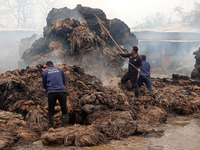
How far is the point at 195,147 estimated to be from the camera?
12.5 feet

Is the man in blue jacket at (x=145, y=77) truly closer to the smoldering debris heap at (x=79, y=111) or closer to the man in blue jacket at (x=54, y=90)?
the smoldering debris heap at (x=79, y=111)

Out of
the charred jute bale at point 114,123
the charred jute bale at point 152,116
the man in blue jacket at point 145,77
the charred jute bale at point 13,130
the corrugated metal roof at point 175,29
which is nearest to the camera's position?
the charred jute bale at point 13,130

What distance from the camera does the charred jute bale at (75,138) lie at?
400 cm

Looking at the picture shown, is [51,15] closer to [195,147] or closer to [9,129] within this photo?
[9,129]

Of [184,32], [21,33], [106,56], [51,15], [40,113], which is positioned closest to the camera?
[40,113]

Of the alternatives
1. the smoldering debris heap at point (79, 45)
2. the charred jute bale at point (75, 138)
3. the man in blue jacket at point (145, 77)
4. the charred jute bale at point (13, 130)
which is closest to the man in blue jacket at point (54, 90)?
the charred jute bale at point (13, 130)

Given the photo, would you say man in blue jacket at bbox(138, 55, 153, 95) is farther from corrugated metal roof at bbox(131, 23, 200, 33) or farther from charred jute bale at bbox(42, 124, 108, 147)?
corrugated metal roof at bbox(131, 23, 200, 33)

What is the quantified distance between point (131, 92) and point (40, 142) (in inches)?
176

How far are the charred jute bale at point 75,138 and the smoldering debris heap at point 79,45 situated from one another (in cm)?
642

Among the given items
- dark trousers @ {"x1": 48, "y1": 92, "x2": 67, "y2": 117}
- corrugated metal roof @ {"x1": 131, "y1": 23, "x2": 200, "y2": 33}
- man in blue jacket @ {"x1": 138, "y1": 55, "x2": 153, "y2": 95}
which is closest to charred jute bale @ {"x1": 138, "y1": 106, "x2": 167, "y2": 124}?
man in blue jacket @ {"x1": 138, "y1": 55, "x2": 153, "y2": 95}

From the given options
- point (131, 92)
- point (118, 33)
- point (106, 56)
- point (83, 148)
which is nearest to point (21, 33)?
point (118, 33)

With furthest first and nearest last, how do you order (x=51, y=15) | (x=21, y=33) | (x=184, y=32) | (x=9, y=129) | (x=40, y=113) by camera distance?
(x=21, y=33)
(x=184, y=32)
(x=51, y=15)
(x=40, y=113)
(x=9, y=129)

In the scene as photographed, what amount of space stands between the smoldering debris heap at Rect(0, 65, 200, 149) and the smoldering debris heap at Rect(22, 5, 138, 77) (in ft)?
10.8

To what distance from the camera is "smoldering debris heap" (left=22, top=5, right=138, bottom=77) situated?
11.2m
